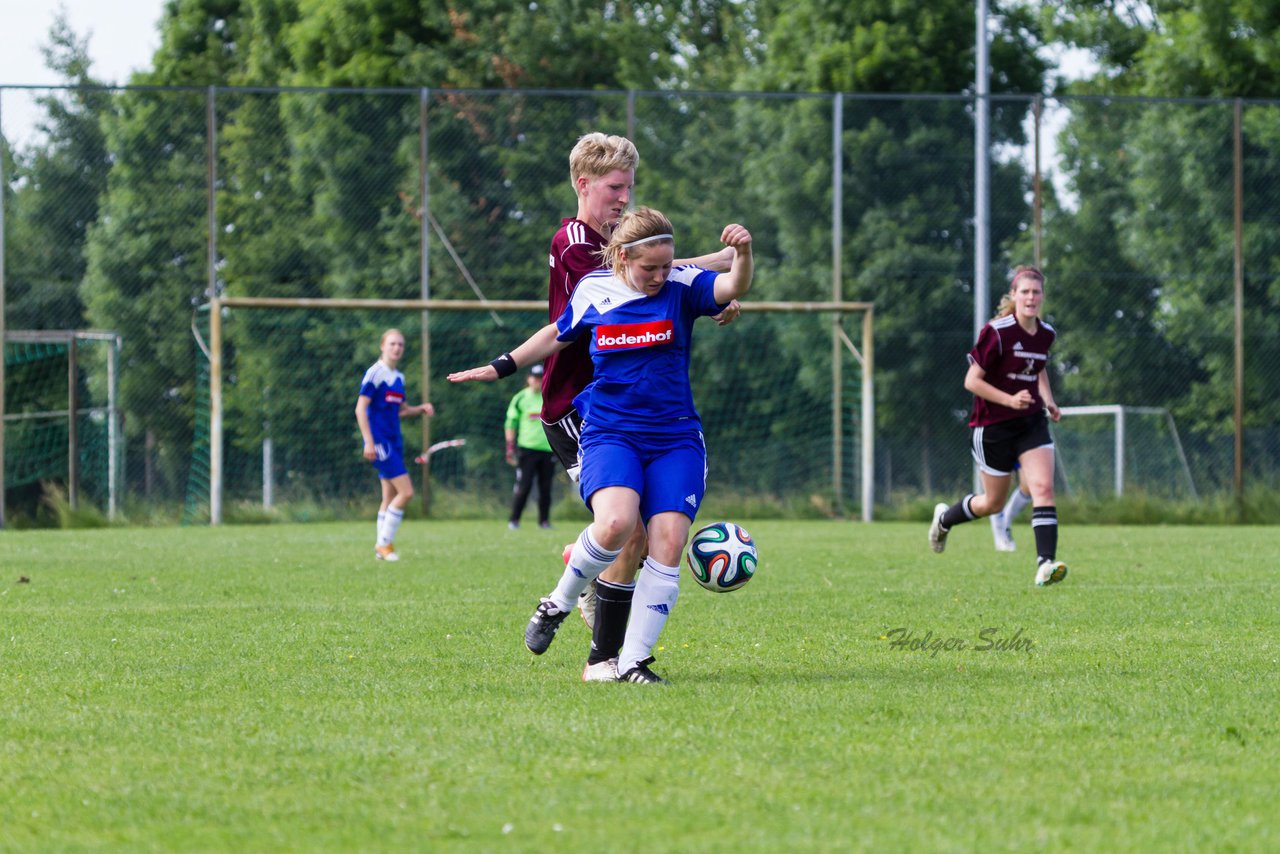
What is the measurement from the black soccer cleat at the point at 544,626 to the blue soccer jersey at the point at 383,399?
24.2ft

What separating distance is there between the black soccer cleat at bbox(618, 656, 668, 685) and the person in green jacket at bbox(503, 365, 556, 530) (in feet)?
40.9

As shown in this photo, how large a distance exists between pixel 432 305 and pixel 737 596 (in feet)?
41.8

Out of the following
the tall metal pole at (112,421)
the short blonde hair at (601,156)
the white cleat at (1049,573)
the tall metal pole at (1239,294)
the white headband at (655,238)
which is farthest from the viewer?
the tall metal pole at (112,421)

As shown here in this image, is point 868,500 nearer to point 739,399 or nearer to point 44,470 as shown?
point 739,399

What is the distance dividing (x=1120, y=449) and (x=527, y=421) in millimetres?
11255

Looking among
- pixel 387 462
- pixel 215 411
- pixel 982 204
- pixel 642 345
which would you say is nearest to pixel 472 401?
pixel 215 411

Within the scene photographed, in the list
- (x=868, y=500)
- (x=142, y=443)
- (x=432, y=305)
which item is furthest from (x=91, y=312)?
(x=868, y=500)

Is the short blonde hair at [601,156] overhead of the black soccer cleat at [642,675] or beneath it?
overhead

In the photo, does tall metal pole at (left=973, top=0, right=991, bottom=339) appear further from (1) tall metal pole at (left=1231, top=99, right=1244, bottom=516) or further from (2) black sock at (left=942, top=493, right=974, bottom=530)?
(2) black sock at (left=942, top=493, right=974, bottom=530)

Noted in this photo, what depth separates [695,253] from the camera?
26.7 meters

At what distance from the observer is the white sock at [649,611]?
18.6 feet

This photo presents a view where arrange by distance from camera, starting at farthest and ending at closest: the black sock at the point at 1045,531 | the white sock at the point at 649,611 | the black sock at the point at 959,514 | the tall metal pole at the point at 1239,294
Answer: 1. the tall metal pole at the point at 1239,294
2. the black sock at the point at 959,514
3. the black sock at the point at 1045,531
4. the white sock at the point at 649,611

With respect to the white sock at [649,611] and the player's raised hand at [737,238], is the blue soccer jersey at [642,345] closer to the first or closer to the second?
the player's raised hand at [737,238]

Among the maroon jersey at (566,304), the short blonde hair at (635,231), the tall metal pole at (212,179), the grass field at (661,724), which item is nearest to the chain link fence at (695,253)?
the tall metal pole at (212,179)
